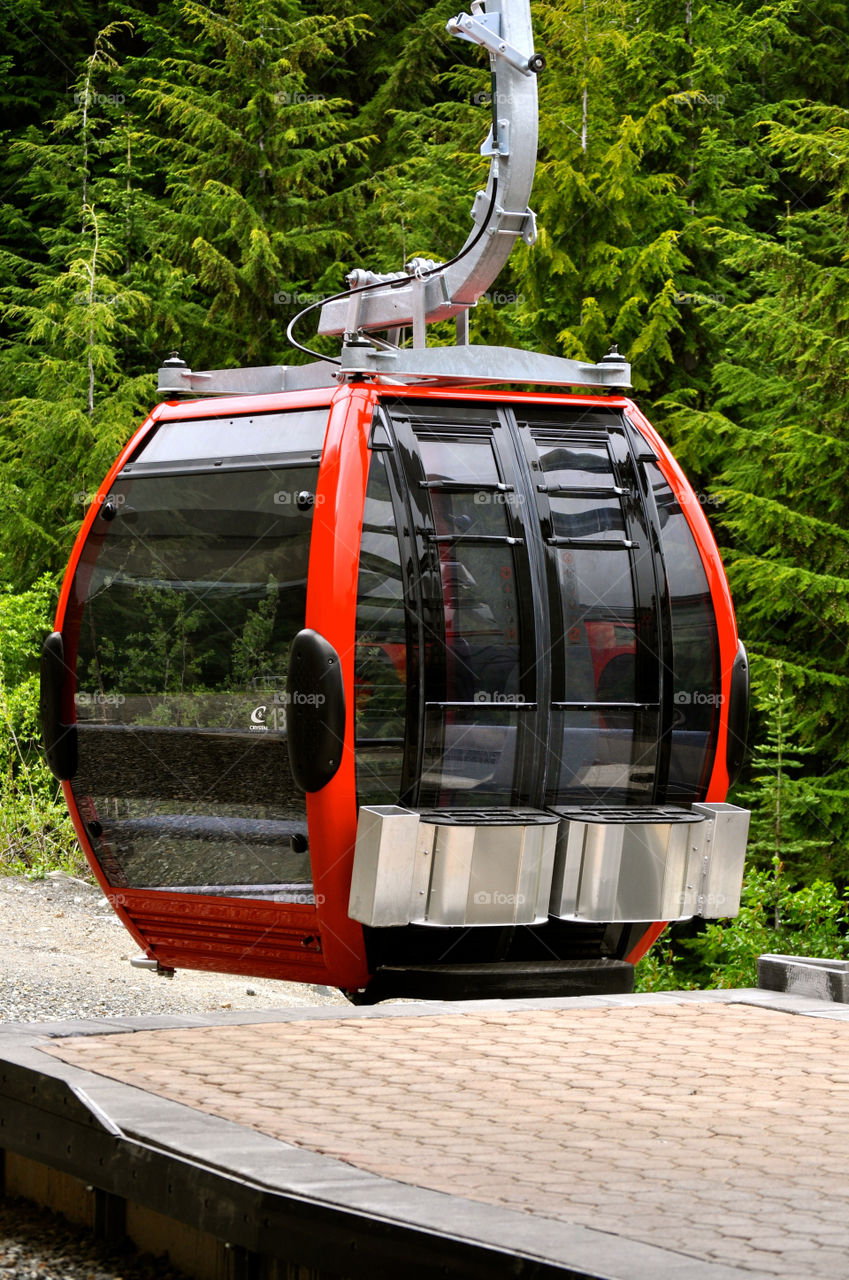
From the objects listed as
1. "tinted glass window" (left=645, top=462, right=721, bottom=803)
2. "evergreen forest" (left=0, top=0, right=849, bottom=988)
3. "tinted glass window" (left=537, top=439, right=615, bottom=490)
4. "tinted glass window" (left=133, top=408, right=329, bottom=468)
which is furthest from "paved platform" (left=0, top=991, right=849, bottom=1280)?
"evergreen forest" (left=0, top=0, right=849, bottom=988)

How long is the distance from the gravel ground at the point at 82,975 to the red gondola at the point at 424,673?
1.19 metres

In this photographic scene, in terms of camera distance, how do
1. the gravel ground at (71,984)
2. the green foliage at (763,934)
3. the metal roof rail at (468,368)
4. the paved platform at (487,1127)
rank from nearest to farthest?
the paved platform at (487,1127), the gravel ground at (71,984), the metal roof rail at (468,368), the green foliage at (763,934)

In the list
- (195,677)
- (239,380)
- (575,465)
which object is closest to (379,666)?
(195,677)

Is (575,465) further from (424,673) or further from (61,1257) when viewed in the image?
(61,1257)

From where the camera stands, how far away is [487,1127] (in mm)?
4430

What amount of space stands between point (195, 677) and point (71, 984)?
272cm

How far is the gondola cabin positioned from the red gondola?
0.01 metres

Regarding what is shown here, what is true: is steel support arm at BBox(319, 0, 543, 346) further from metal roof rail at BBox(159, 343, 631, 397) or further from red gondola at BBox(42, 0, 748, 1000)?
metal roof rail at BBox(159, 343, 631, 397)

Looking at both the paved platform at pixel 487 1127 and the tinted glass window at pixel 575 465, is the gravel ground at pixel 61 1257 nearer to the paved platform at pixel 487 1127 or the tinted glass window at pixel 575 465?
the paved platform at pixel 487 1127

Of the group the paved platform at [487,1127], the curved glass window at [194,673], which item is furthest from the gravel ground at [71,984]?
the curved glass window at [194,673]

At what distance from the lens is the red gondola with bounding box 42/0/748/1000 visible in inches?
255

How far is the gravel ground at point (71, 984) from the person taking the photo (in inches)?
193

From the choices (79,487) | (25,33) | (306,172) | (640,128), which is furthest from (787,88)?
(25,33)

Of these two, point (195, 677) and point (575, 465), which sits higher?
point (575, 465)
